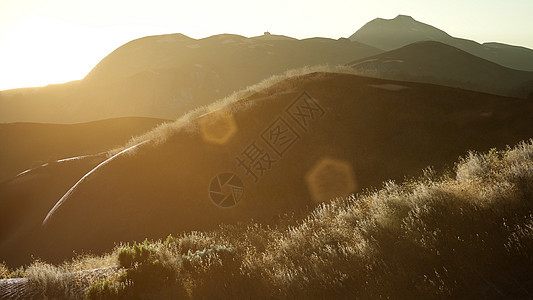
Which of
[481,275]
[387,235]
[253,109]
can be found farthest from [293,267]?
[253,109]

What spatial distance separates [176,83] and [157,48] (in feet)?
193

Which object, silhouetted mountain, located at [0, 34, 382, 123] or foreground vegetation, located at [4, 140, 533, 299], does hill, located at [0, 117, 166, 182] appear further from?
silhouetted mountain, located at [0, 34, 382, 123]

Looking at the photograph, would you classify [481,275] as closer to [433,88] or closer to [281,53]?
[433,88]

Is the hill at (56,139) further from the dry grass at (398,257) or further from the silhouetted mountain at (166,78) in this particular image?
the silhouetted mountain at (166,78)

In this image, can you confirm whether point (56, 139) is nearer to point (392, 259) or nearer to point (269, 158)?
point (269, 158)

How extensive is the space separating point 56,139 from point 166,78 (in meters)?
64.1

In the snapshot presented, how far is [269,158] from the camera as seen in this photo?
60.6 ft

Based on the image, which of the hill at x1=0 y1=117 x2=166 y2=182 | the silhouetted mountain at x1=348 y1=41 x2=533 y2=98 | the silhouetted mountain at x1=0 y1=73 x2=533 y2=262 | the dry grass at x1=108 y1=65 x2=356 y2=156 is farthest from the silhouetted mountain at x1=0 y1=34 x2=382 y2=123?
the silhouetted mountain at x1=0 y1=73 x2=533 y2=262

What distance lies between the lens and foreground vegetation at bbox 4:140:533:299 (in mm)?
4551

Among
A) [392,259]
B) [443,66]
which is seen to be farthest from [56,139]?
[443,66]

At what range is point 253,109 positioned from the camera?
21.4 meters

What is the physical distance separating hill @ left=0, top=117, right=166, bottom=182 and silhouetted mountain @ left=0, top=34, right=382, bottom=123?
47.3 meters

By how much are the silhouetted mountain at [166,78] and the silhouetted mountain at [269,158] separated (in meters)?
84.8

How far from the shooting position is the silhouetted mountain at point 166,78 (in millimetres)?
105625
